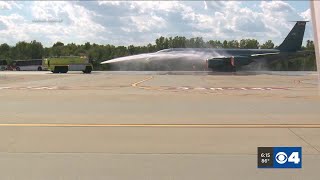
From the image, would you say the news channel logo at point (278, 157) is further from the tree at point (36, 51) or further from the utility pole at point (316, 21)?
the tree at point (36, 51)

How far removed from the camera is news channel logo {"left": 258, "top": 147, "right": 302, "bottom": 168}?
5.14 meters

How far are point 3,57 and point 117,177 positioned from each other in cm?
11816

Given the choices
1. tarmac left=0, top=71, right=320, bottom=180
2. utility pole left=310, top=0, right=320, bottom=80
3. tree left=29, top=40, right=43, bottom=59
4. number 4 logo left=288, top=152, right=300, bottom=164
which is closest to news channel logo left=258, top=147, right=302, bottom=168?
number 4 logo left=288, top=152, right=300, bottom=164

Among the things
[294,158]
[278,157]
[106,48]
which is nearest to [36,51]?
[106,48]

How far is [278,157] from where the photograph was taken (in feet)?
16.7

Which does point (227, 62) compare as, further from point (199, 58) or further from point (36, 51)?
point (36, 51)

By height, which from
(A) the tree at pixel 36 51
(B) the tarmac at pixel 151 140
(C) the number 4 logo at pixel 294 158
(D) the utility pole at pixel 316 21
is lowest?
(B) the tarmac at pixel 151 140

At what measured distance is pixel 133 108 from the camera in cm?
1531

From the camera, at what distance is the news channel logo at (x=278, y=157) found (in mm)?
5135

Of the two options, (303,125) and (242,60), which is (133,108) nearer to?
(303,125)

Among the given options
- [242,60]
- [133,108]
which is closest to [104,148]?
[133,108]

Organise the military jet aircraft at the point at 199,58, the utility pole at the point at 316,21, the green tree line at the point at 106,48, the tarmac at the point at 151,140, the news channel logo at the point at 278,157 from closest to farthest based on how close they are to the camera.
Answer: the utility pole at the point at 316,21
the news channel logo at the point at 278,157
the tarmac at the point at 151,140
the military jet aircraft at the point at 199,58
the green tree line at the point at 106,48

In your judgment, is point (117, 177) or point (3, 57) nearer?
point (117, 177)

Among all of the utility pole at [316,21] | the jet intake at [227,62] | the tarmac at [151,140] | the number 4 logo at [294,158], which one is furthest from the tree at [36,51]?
the utility pole at [316,21]
